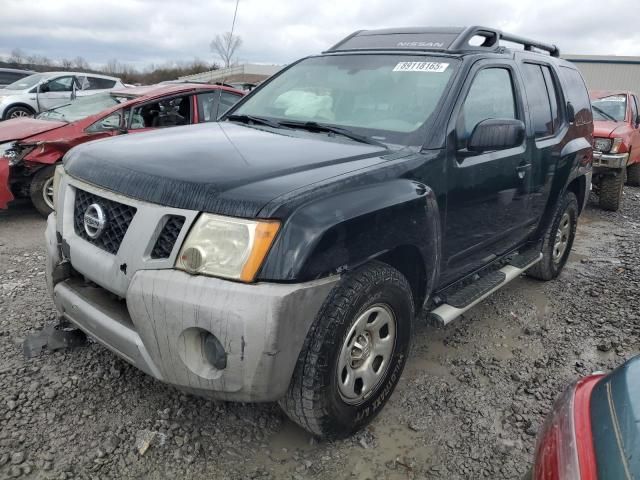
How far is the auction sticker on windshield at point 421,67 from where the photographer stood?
9.90 feet

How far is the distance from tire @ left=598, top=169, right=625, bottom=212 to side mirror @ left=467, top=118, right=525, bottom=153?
5.82 metres

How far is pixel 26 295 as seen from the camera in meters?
3.76

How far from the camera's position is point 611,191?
25.5ft

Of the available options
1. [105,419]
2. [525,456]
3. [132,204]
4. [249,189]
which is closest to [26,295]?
[105,419]

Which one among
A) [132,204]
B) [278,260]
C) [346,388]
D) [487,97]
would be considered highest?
[487,97]

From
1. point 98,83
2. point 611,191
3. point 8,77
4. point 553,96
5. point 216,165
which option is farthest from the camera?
point 8,77

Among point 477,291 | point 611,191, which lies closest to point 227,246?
point 477,291

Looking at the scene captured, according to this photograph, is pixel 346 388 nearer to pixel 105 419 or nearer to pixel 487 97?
pixel 105 419

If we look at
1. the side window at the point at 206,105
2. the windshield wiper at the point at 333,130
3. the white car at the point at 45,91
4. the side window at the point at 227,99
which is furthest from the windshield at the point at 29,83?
the windshield wiper at the point at 333,130

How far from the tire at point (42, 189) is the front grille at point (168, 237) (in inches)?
164

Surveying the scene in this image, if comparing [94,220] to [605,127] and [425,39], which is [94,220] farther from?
[605,127]

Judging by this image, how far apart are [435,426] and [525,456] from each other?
0.43 m

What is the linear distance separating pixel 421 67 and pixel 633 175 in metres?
9.05

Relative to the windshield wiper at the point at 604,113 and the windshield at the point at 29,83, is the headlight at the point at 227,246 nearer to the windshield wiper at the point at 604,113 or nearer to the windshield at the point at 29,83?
the windshield wiper at the point at 604,113
